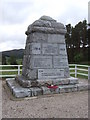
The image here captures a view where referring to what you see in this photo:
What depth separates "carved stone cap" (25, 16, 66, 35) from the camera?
660 cm

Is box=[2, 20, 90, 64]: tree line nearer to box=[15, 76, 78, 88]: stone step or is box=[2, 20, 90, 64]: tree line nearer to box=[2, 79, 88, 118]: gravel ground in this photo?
box=[15, 76, 78, 88]: stone step

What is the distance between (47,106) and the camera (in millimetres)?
4566

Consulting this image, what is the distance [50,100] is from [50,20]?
337cm

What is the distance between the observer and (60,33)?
272 inches

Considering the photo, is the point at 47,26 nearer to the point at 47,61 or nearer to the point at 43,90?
the point at 47,61

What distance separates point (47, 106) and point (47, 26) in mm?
3370

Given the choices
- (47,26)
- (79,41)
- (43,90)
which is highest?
(79,41)

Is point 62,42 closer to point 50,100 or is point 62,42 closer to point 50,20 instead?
point 50,20

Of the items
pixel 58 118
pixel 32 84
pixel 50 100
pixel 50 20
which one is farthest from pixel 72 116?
pixel 50 20

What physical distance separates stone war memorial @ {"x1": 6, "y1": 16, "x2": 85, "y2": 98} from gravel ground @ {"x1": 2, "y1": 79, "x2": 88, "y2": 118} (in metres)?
0.71

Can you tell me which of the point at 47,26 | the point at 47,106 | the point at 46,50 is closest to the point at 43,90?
the point at 47,106

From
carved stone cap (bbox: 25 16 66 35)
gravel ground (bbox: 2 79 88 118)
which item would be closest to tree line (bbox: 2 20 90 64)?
carved stone cap (bbox: 25 16 66 35)

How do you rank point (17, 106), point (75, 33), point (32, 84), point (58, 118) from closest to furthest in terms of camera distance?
point (58, 118) → point (17, 106) → point (32, 84) → point (75, 33)

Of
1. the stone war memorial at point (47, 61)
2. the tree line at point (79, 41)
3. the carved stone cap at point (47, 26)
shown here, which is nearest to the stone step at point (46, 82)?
the stone war memorial at point (47, 61)
